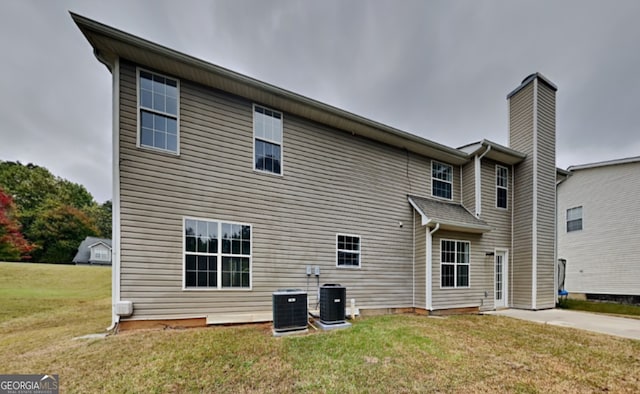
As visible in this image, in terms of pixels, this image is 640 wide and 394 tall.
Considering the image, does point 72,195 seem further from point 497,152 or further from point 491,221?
point 497,152

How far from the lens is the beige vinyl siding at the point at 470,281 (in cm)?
824

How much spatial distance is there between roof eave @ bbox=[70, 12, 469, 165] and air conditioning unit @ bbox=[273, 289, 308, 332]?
4.66 metres

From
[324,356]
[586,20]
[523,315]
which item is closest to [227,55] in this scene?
[324,356]

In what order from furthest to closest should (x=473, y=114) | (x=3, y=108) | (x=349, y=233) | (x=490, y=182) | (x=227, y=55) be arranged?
(x=3, y=108) < (x=473, y=114) < (x=227, y=55) < (x=490, y=182) < (x=349, y=233)

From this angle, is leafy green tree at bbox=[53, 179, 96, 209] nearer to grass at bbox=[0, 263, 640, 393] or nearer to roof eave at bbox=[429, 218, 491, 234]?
grass at bbox=[0, 263, 640, 393]

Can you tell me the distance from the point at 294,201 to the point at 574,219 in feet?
53.7

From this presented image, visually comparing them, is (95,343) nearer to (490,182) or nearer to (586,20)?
(490,182)

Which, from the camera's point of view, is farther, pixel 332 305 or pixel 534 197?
pixel 534 197

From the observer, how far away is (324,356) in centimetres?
413

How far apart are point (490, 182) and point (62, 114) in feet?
123

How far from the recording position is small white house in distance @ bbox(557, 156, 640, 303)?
39.9 ft

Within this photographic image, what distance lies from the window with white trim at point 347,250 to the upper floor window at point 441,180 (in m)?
3.80

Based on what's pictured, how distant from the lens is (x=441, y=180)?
9.86m

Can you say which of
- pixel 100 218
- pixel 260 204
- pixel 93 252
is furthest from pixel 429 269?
pixel 100 218
